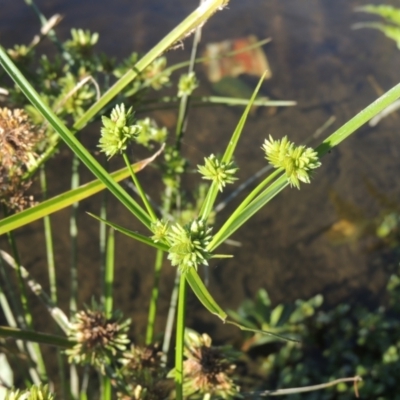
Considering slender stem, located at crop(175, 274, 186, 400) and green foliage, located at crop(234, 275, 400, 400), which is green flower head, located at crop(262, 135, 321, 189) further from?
green foliage, located at crop(234, 275, 400, 400)

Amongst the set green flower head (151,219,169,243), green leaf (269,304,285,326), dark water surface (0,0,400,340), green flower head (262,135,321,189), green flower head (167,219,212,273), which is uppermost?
dark water surface (0,0,400,340)

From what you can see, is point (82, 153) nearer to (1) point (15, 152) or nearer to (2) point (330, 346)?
(1) point (15, 152)

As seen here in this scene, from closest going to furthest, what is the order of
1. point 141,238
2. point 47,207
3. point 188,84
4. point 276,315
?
point 141,238
point 47,207
point 188,84
point 276,315

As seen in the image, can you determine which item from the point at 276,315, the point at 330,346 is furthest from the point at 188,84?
the point at 330,346

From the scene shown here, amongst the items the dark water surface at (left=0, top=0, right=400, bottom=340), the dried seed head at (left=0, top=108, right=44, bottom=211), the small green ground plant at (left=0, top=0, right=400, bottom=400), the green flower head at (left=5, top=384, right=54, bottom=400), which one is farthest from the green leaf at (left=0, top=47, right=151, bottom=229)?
the dark water surface at (left=0, top=0, right=400, bottom=340)

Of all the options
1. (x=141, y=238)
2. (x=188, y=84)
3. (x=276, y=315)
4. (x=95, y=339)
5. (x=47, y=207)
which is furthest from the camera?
(x=276, y=315)

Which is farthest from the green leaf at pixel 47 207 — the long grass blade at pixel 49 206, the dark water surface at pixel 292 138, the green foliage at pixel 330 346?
the green foliage at pixel 330 346

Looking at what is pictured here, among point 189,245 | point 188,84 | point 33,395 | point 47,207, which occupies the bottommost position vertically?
point 33,395
